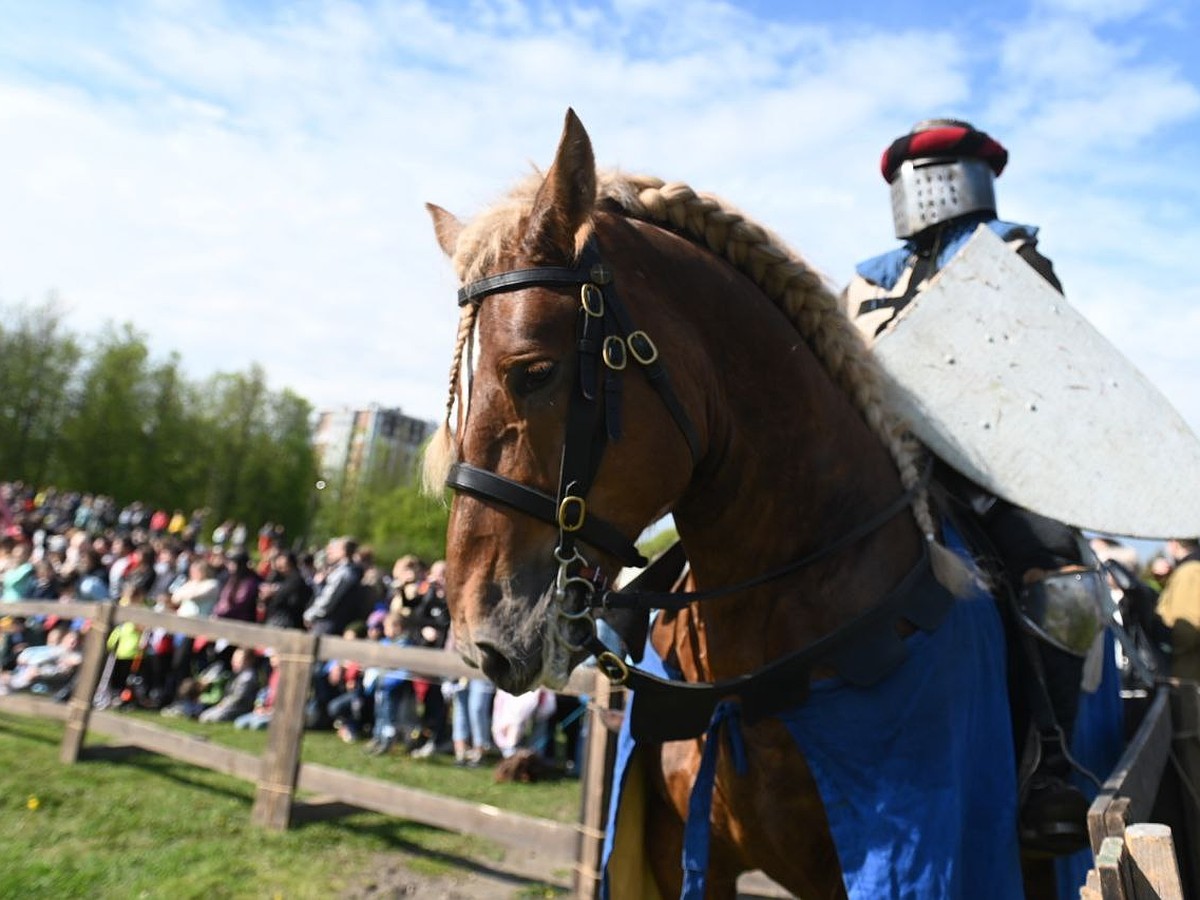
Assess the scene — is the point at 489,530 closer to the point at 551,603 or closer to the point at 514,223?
the point at 551,603

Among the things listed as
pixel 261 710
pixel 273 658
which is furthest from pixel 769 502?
pixel 273 658

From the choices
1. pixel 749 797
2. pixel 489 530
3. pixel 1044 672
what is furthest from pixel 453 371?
pixel 1044 672

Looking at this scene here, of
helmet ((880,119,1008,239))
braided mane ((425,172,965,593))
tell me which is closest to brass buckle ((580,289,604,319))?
braided mane ((425,172,965,593))

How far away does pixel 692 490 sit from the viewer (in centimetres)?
225

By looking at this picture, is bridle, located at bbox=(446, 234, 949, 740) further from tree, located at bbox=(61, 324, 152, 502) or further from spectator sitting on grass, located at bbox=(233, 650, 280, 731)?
tree, located at bbox=(61, 324, 152, 502)

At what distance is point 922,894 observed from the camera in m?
2.01

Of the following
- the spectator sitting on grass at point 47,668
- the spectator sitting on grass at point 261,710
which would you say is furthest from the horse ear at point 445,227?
the spectator sitting on grass at point 47,668

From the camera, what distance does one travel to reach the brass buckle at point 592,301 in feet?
6.45

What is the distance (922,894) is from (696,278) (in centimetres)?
154

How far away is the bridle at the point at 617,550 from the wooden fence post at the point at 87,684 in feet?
22.7

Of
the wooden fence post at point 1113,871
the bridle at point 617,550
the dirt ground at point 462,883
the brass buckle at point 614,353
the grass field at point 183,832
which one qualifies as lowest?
the dirt ground at point 462,883

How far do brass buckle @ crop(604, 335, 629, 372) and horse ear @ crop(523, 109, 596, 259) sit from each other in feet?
0.71

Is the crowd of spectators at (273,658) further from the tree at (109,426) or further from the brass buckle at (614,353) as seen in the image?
the tree at (109,426)

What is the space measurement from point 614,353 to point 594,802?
10.4ft
